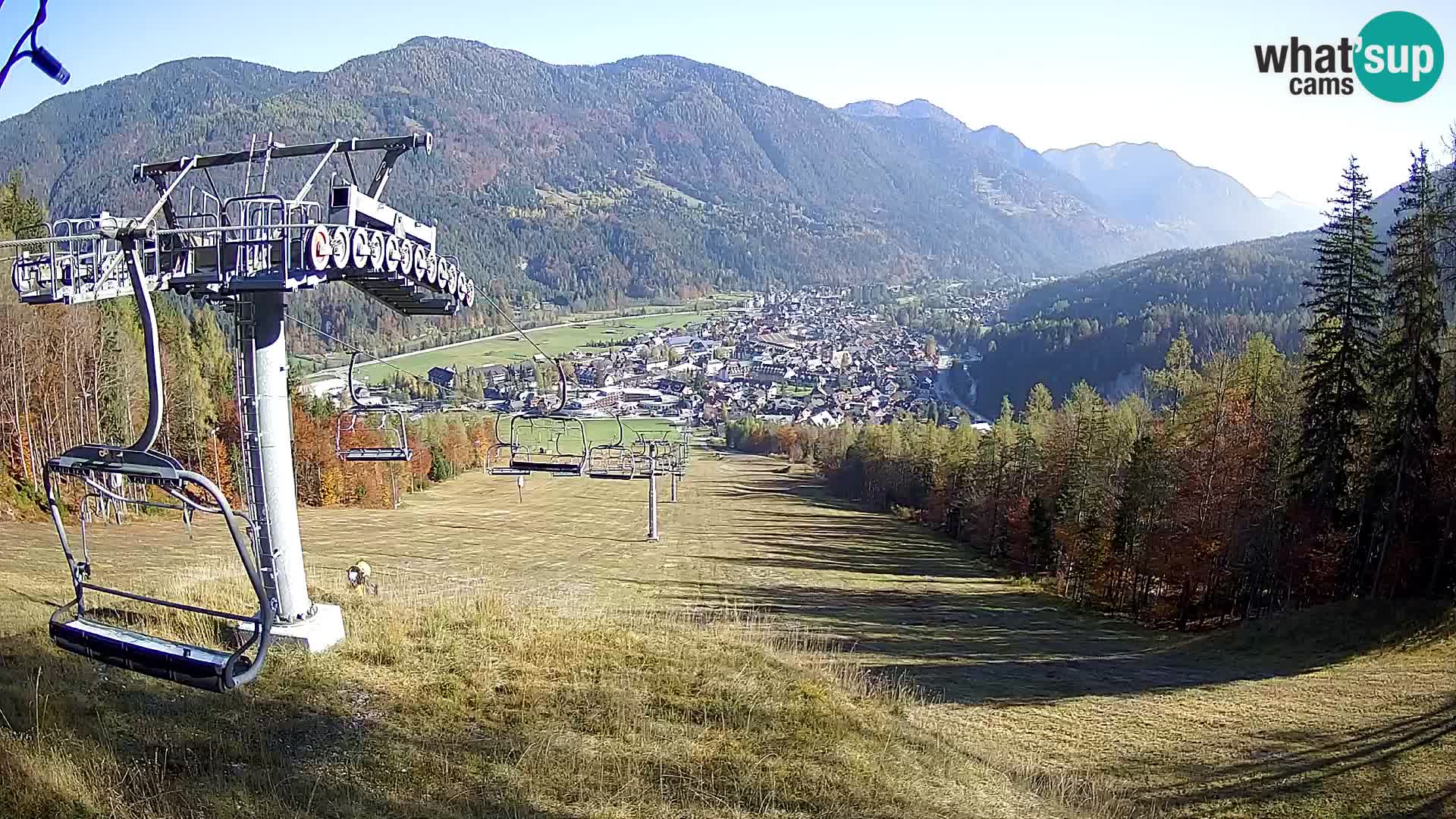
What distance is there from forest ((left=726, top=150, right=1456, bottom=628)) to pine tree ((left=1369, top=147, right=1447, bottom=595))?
0.16 feet

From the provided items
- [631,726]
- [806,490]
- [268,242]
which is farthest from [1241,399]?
[806,490]

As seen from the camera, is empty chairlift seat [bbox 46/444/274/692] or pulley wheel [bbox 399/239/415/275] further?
pulley wheel [bbox 399/239/415/275]

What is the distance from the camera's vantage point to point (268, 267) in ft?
27.8

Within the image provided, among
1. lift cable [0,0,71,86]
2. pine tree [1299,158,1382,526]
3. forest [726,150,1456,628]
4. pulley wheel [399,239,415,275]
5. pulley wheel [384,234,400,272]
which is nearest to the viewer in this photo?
lift cable [0,0,71,86]

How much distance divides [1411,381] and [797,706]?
24.3 m

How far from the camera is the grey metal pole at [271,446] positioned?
959 centimetres

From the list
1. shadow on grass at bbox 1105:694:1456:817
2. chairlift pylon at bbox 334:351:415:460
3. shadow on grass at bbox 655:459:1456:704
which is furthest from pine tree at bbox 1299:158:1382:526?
chairlift pylon at bbox 334:351:415:460

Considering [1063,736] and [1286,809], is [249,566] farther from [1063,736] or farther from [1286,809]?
[1063,736]

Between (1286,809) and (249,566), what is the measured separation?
1408 centimetres

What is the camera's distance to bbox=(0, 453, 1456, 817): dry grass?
8.08 meters

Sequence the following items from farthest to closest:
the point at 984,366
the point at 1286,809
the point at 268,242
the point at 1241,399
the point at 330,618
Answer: the point at 984,366, the point at 1241,399, the point at 1286,809, the point at 330,618, the point at 268,242

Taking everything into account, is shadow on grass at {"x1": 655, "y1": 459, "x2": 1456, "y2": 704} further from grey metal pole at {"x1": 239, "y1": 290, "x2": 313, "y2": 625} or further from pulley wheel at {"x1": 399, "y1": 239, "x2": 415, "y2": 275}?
pulley wheel at {"x1": 399, "y1": 239, "x2": 415, "y2": 275}

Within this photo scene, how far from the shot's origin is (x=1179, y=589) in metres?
35.8

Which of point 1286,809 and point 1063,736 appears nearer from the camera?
point 1286,809
